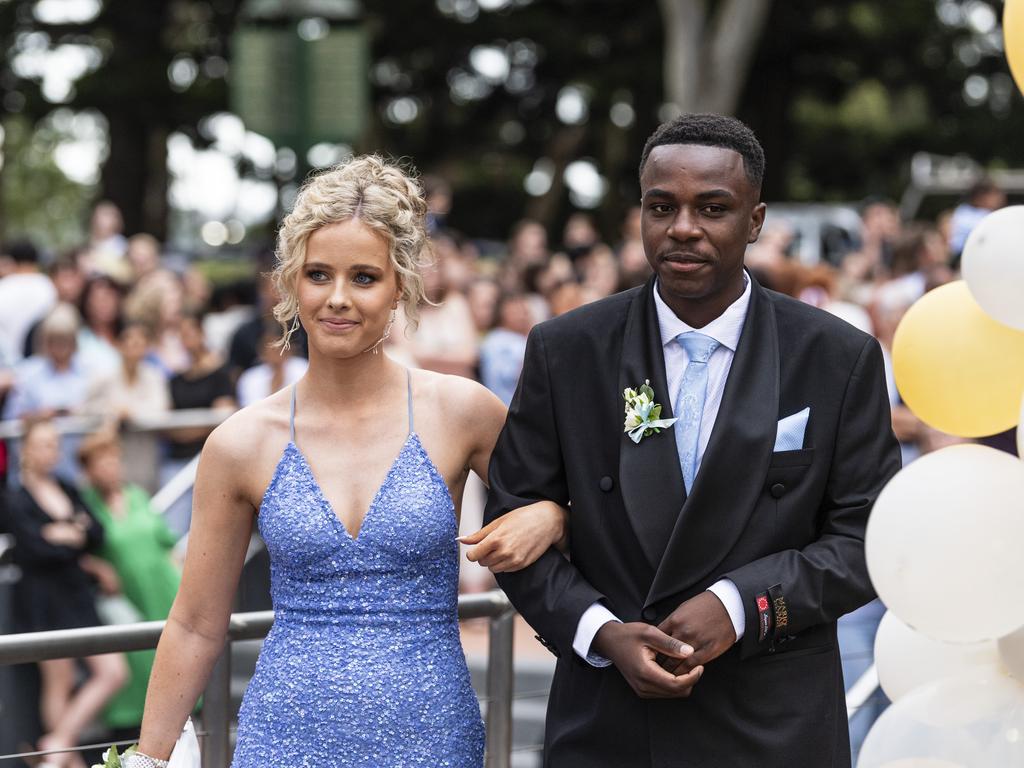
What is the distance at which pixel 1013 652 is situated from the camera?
3111 millimetres

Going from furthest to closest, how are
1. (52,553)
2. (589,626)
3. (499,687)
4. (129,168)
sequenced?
(129,168), (52,553), (499,687), (589,626)

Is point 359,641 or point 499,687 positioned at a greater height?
point 359,641

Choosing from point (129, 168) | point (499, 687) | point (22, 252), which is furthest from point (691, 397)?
point (129, 168)

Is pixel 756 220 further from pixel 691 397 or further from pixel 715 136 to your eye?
pixel 691 397

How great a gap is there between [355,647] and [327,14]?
629 cm

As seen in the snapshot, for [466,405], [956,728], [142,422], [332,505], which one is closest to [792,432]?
[956,728]

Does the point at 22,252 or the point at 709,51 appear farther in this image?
the point at 709,51

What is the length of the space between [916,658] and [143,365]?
23.4 feet

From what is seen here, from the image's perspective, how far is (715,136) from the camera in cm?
316

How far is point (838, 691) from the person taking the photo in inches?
130

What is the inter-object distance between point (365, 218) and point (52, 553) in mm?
4423

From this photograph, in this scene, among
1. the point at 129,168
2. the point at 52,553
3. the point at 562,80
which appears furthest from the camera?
the point at 129,168

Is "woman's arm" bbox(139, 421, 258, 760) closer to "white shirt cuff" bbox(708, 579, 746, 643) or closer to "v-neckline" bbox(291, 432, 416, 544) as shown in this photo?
"v-neckline" bbox(291, 432, 416, 544)

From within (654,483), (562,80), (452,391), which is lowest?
(654,483)
